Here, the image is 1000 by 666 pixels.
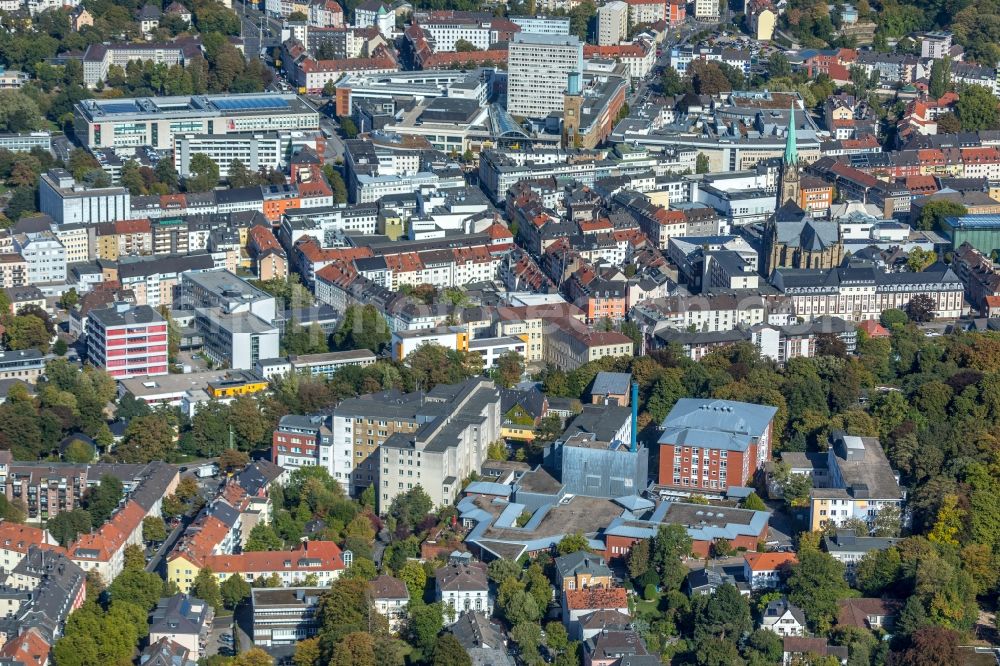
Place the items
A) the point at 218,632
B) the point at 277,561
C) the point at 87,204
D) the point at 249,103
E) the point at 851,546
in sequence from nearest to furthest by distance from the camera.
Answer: the point at 218,632
the point at 277,561
the point at 851,546
the point at 87,204
the point at 249,103

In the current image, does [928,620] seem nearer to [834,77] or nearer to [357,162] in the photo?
[357,162]

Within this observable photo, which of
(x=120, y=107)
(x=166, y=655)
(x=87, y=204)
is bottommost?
(x=166, y=655)

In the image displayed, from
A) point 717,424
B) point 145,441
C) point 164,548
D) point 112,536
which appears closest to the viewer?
point 112,536

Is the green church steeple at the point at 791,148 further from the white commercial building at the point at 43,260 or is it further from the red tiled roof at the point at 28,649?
the red tiled roof at the point at 28,649

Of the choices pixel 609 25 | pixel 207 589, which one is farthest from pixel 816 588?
pixel 609 25

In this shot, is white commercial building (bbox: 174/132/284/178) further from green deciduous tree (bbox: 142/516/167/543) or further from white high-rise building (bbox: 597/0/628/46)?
green deciduous tree (bbox: 142/516/167/543)

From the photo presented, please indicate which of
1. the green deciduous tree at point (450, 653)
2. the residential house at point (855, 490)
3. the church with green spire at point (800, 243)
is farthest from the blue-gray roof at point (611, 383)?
the green deciduous tree at point (450, 653)

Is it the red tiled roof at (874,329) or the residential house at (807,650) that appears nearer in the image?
the residential house at (807,650)

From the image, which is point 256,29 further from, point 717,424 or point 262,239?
point 717,424
